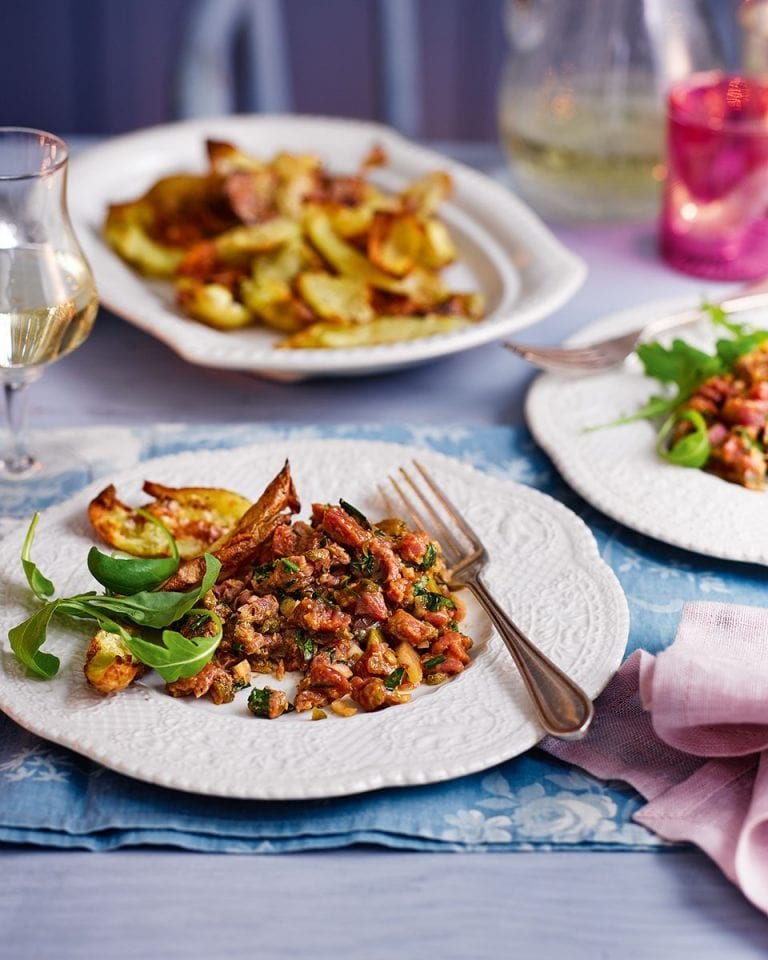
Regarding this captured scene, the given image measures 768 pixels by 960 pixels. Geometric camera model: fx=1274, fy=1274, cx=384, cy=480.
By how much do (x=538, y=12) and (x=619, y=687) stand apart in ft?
4.90

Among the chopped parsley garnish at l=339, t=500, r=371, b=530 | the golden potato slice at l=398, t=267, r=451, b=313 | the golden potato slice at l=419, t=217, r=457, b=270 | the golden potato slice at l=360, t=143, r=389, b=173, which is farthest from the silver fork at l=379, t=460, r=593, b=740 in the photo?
the golden potato slice at l=360, t=143, r=389, b=173

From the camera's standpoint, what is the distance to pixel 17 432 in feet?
5.39

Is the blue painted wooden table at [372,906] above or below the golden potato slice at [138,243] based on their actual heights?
below

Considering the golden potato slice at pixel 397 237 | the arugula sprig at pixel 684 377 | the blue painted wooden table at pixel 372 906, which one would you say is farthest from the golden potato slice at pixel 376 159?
the blue painted wooden table at pixel 372 906

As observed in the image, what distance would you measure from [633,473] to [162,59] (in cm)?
327

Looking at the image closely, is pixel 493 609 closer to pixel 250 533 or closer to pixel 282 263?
pixel 250 533

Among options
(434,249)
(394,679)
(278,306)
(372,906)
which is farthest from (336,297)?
(372,906)

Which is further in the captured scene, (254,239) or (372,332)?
(254,239)

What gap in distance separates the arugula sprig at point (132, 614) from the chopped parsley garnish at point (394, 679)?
0.16 m

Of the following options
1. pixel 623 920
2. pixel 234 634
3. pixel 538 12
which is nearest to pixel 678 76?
pixel 538 12

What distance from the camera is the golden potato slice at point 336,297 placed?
189cm

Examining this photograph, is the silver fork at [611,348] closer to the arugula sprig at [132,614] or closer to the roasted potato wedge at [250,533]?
the roasted potato wedge at [250,533]

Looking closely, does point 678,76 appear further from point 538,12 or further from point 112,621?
point 112,621

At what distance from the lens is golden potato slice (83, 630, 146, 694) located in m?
1.16
